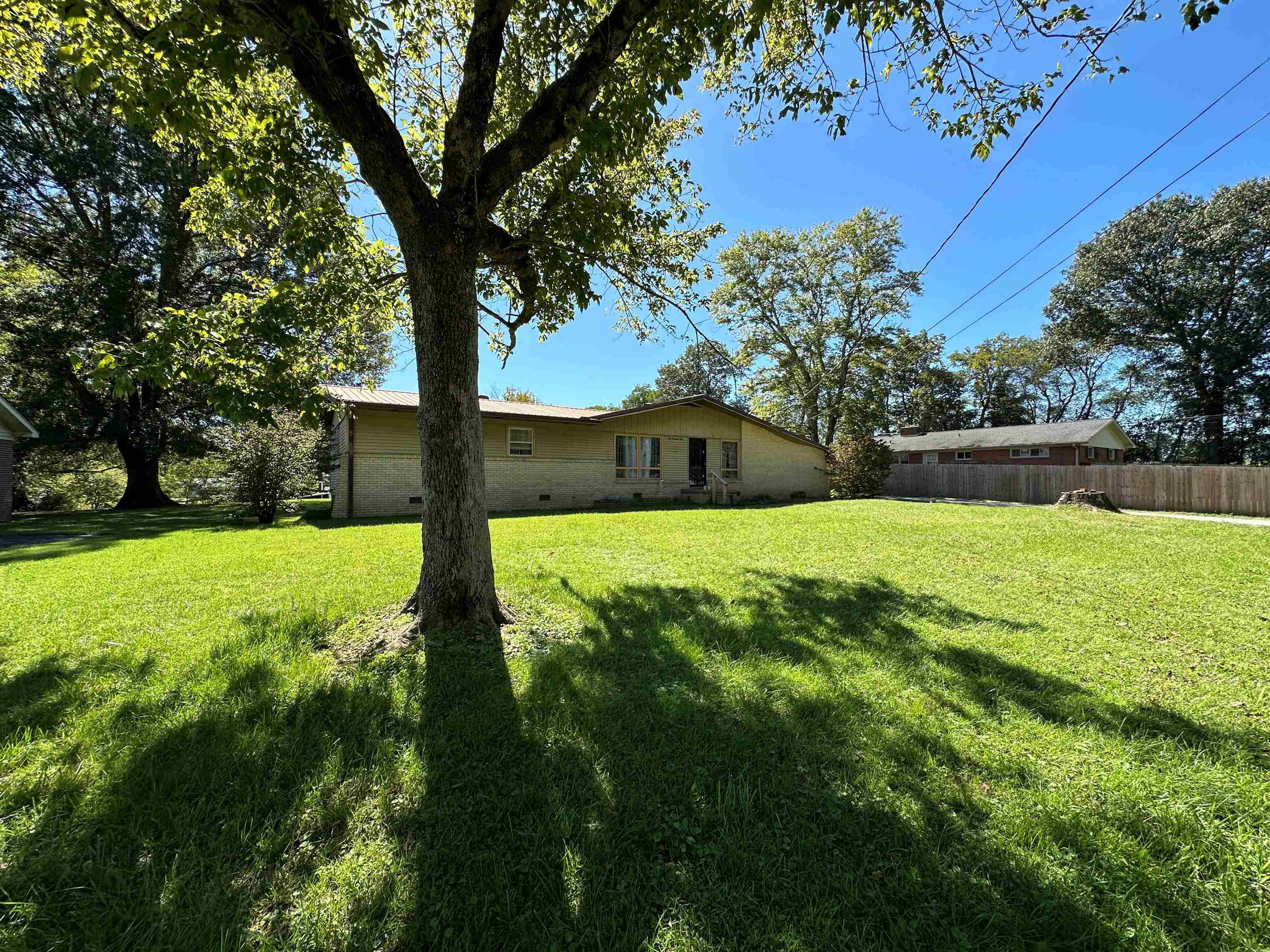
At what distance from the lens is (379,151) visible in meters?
3.27

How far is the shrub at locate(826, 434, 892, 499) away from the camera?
19141 mm

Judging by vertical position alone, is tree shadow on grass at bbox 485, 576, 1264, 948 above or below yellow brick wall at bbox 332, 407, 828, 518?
below

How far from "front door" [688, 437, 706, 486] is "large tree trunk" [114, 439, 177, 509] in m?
19.8

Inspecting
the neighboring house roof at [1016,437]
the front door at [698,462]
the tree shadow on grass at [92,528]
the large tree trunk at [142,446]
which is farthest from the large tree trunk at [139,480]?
the neighboring house roof at [1016,437]

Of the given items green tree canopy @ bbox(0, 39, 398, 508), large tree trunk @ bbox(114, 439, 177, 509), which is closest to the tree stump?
green tree canopy @ bbox(0, 39, 398, 508)

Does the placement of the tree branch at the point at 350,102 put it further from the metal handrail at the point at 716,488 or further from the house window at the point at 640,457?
the metal handrail at the point at 716,488

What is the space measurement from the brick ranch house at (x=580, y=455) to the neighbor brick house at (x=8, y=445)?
6.71 m

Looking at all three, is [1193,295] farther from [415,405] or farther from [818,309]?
[415,405]

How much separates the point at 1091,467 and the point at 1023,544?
1282 cm

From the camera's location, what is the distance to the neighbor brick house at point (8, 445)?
1139cm

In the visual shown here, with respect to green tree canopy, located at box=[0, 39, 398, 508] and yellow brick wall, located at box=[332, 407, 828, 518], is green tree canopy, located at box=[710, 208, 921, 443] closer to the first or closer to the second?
yellow brick wall, located at box=[332, 407, 828, 518]

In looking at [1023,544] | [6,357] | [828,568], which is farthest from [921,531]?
[6,357]

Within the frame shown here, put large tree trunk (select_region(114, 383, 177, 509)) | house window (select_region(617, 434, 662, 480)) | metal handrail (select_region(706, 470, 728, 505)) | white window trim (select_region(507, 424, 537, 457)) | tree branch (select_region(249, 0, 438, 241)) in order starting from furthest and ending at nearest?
metal handrail (select_region(706, 470, 728, 505)) < house window (select_region(617, 434, 662, 480)) < large tree trunk (select_region(114, 383, 177, 509)) < white window trim (select_region(507, 424, 537, 457)) < tree branch (select_region(249, 0, 438, 241))

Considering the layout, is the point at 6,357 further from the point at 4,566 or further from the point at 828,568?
the point at 828,568
